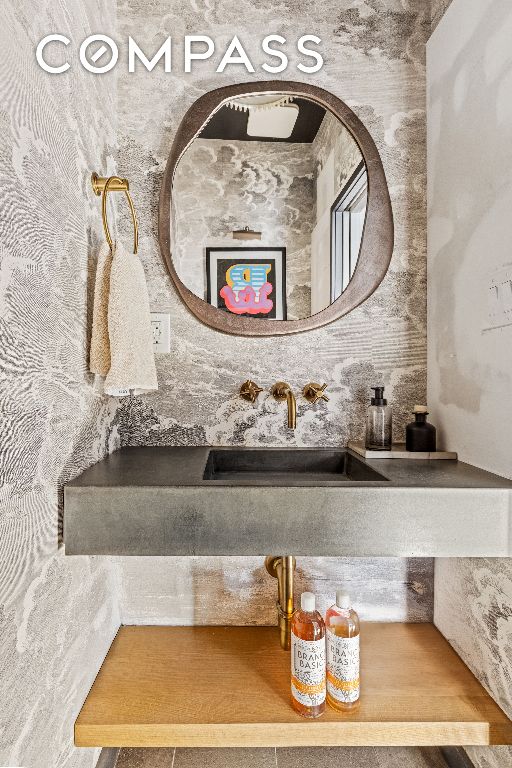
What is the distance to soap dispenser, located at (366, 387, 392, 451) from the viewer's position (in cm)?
119

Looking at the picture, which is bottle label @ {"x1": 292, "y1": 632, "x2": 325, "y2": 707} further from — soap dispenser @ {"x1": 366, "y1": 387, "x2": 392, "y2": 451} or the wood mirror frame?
the wood mirror frame

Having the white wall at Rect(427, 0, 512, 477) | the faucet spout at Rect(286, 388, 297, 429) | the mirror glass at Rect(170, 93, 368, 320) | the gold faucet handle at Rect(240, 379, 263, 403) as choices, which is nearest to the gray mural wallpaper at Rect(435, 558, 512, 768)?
the white wall at Rect(427, 0, 512, 477)

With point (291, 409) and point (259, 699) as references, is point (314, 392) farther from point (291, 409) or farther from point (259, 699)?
point (259, 699)

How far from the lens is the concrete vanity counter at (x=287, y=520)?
838mm

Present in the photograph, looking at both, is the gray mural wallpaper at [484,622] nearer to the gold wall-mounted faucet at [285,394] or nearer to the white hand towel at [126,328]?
the gold wall-mounted faucet at [285,394]

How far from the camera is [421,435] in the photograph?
46.1 inches

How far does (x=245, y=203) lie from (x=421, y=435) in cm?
83

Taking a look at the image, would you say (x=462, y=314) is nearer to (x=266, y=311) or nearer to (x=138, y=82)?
(x=266, y=311)

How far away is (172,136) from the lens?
131cm

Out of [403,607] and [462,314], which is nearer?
[462,314]

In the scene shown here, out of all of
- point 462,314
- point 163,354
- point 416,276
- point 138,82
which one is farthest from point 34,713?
point 138,82

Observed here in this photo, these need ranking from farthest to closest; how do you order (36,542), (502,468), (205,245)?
(205,245) < (502,468) < (36,542)

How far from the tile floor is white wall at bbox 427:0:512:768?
6.3 inches

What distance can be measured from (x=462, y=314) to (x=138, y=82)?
1.16m
